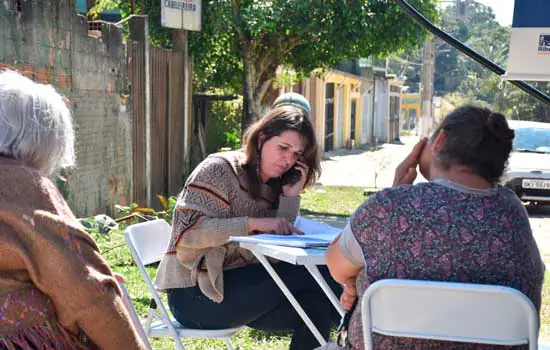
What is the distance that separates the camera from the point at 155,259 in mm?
3629

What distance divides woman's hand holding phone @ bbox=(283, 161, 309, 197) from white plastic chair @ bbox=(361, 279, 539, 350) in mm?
1419

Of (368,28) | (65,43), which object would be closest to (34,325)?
(65,43)

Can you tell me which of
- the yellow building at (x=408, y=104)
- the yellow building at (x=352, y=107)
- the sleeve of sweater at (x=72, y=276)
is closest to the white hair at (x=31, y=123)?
the sleeve of sweater at (x=72, y=276)

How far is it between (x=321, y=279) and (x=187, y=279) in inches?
24.2

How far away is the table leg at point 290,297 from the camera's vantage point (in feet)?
10.5

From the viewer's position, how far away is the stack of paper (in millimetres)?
3076

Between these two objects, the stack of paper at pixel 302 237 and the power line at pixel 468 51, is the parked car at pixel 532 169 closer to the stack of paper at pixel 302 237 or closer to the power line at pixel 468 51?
the power line at pixel 468 51

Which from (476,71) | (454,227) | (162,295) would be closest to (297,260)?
(454,227)

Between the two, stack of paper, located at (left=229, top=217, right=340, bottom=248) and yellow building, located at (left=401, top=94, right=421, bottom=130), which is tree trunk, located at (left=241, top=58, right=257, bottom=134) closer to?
stack of paper, located at (left=229, top=217, right=340, bottom=248)

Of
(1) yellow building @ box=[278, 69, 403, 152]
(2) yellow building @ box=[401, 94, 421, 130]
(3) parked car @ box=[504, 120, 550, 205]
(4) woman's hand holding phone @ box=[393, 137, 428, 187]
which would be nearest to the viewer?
(4) woman's hand holding phone @ box=[393, 137, 428, 187]

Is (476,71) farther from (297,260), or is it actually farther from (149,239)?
(297,260)

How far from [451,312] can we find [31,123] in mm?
1249

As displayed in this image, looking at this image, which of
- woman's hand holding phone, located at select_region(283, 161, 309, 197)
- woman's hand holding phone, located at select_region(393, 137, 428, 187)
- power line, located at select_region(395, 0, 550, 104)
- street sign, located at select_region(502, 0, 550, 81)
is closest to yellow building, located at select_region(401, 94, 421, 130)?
power line, located at select_region(395, 0, 550, 104)

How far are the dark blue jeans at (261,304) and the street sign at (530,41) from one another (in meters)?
1.32
